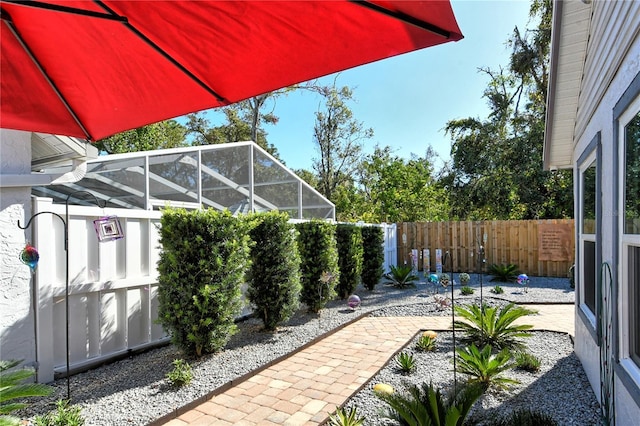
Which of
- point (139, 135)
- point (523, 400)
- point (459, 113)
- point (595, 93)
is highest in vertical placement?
point (459, 113)

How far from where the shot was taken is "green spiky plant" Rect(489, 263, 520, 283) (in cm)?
1020

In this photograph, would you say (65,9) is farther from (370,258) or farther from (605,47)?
(370,258)

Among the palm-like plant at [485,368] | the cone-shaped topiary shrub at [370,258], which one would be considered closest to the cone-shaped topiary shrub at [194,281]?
the palm-like plant at [485,368]

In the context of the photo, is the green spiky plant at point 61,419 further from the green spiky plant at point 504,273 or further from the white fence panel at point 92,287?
the green spiky plant at point 504,273

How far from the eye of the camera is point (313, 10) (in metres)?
1.27

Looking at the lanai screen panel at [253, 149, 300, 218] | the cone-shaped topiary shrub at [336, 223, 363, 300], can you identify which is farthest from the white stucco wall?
the cone-shaped topiary shrub at [336, 223, 363, 300]

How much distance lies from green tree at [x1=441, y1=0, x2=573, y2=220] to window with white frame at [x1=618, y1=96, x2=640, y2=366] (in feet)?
41.6

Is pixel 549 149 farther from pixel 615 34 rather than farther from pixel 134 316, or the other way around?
pixel 134 316

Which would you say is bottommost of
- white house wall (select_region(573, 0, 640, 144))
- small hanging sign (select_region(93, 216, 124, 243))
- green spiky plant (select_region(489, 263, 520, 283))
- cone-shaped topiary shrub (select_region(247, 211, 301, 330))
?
green spiky plant (select_region(489, 263, 520, 283))

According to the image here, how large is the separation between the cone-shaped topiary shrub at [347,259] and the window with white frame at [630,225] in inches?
210

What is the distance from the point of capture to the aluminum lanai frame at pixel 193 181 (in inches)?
189

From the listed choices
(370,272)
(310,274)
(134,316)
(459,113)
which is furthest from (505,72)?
(134,316)

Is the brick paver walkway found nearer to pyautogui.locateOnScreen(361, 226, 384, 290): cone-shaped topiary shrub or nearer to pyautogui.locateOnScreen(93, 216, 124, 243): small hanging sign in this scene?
pyautogui.locateOnScreen(93, 216, 124, 243): small hanging sign

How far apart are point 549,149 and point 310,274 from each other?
392 centimetres
